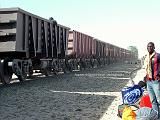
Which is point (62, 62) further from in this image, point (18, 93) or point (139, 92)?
point (139, 92)

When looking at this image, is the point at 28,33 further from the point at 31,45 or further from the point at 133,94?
the point at 133,94

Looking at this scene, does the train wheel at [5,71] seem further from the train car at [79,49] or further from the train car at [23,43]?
the train car at [79,49]

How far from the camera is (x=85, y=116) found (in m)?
8.54

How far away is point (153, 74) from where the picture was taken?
23.5 feet

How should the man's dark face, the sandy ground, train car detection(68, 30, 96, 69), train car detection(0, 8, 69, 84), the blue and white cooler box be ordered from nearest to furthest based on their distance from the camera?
the blue and white cooler box, the man's dark face, the sandy ground, train car detection(0, 8, 69, 84), train car detection(68, 30, 96, 69)

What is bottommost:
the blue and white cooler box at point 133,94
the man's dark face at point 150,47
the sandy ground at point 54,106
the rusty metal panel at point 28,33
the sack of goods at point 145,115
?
the sandy ground at point 54,106

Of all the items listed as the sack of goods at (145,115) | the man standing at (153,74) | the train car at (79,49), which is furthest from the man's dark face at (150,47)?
the train car at (79,49)

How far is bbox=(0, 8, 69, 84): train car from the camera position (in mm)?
15570

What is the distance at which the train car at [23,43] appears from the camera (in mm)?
15570

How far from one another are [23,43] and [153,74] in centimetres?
1027

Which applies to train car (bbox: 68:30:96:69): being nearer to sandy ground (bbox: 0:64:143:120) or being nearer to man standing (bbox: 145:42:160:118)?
sandy ground (bbox: 0:64:143:120)

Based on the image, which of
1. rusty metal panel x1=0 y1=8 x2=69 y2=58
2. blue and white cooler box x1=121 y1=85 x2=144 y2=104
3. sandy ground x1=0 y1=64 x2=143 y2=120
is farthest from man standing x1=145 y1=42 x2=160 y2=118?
rusty metal panel x1=0 y1=8 x2=69 y2=58

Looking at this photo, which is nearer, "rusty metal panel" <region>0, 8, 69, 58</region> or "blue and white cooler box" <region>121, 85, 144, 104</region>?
"blue and white cooler box" <region>121, 85, 144, 104</region>

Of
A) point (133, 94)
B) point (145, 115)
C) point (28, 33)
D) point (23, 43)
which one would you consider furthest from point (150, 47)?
point (28, 33)
